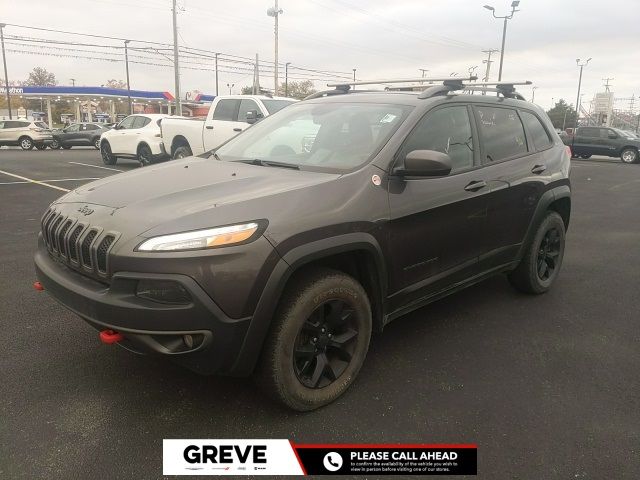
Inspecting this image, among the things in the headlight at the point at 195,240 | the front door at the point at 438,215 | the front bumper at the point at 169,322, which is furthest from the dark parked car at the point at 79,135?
the headlight at the point at 195,240

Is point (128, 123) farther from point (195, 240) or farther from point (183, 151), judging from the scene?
point (195, 240)

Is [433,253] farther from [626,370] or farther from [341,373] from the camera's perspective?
[626,370]

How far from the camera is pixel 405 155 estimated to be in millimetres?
3045

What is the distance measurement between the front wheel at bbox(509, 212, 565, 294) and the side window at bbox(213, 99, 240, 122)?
8.05m

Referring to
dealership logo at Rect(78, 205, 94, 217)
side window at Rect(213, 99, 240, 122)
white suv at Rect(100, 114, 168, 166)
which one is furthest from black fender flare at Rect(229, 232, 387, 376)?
white suv at Rect(100, 114, 168, 166)

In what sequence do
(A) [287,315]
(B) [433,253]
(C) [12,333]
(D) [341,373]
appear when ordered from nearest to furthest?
(A) [287,315]
(D) [341,373]
(B) [433,253]
(C) [12,333]

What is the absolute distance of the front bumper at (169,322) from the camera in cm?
222

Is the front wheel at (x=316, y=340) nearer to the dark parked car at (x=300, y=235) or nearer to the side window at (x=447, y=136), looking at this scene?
the dark parked car at (x=300, y=235)

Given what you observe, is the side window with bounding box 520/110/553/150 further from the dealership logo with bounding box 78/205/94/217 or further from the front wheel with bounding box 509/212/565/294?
the dealership logo with bounding box 78/205/94/217

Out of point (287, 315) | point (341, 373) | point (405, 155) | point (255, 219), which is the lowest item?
point (341, 373)

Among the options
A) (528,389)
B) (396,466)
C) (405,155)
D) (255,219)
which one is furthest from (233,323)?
(528,389)

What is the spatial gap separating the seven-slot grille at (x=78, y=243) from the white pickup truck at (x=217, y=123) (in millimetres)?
7306

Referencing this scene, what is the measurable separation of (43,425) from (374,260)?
6.31ft

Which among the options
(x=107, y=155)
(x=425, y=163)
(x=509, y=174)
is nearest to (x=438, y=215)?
(x=425, y=163)
